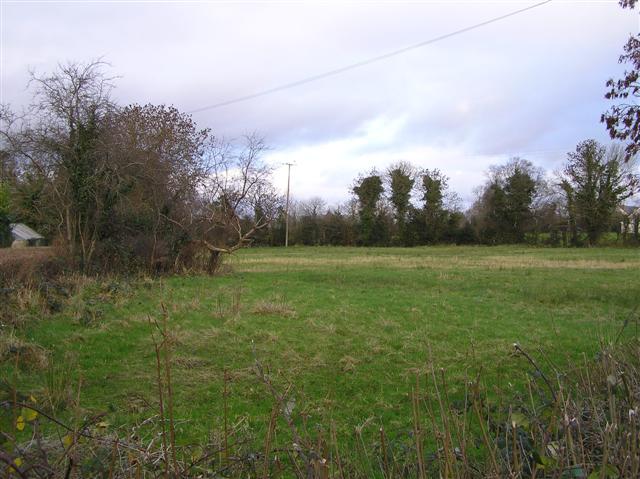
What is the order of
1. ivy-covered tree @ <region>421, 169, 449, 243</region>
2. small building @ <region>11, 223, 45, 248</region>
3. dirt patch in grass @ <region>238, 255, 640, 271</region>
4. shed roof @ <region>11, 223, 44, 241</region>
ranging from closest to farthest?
dirt patch in grass @ <region>238, 255, 640, 271</region> → small building @ <region>11, 223, 45, 248</region> → shed roof @ <region>11, 223, 44, 241</region> → ivy-covered tree @ <region>421, 169, 449, 243</region>

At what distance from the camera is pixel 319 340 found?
8508 millimetres

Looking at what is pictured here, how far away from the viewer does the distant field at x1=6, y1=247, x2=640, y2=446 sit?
5.58 meters

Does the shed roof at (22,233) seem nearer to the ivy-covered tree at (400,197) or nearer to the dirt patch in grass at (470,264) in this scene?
the dirt patch in grass at (470,264)

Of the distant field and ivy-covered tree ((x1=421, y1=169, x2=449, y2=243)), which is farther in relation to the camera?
ivy-covered tree ((x1=421, y1=169, x2=449, y2=243))

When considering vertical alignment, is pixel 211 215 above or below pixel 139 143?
below

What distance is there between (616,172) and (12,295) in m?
43.8

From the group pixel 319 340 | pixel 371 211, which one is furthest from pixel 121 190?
pixel 371 211

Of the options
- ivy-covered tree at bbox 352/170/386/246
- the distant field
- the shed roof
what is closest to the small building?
the shed roof

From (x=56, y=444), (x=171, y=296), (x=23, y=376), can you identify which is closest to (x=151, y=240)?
(x=171, y=296)

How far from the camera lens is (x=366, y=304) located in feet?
40.3

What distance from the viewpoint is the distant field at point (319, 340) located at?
5582 mm

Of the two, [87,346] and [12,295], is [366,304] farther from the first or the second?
[12,295]

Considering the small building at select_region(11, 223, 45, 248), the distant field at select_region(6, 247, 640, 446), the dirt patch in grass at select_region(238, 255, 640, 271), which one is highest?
the small building at select_region(11, 223, 45, 248)

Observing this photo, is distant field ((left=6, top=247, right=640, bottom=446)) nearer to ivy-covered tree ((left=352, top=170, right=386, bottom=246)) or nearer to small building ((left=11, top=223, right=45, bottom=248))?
small building ((left=11, top=223, right=45, bottom=248))
